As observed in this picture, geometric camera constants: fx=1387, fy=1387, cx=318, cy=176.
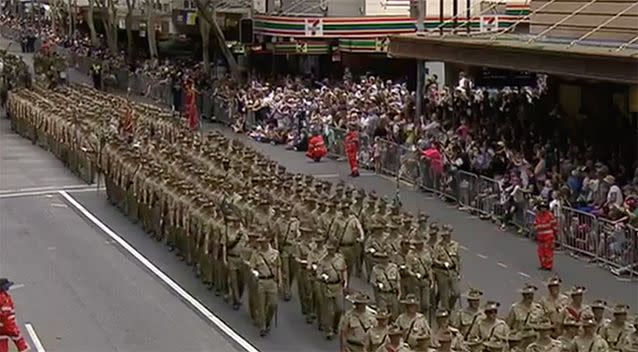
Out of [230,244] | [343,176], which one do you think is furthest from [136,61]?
[230,244]

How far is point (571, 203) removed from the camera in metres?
25.0

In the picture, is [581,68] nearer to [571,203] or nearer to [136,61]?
[571,203]

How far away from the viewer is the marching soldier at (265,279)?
19.4 meters

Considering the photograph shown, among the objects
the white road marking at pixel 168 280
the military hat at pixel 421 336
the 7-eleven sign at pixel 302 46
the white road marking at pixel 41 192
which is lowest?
the white road marking at pixel 41 192

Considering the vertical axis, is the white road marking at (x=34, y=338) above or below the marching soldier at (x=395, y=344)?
below

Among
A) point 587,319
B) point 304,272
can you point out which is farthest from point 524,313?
point 304,272

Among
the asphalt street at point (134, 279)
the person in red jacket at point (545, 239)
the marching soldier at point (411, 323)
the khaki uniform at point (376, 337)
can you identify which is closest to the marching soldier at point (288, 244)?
the asphalt street at point (134, 279)

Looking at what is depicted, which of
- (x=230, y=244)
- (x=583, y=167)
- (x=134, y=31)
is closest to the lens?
(x=230, y=244)

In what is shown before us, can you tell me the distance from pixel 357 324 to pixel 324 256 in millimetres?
2984

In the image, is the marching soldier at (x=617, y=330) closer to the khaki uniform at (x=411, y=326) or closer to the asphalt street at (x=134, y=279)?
the khaki uniform at (x=411, y=326)

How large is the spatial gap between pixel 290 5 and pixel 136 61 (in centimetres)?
1611

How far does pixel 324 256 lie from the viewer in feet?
63.4

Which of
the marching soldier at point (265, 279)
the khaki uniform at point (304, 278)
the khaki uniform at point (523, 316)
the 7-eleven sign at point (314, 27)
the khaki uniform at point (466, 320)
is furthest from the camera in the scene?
the 7-eleven sign at point (314, 27)

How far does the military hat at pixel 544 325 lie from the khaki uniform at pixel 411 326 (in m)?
1.20
